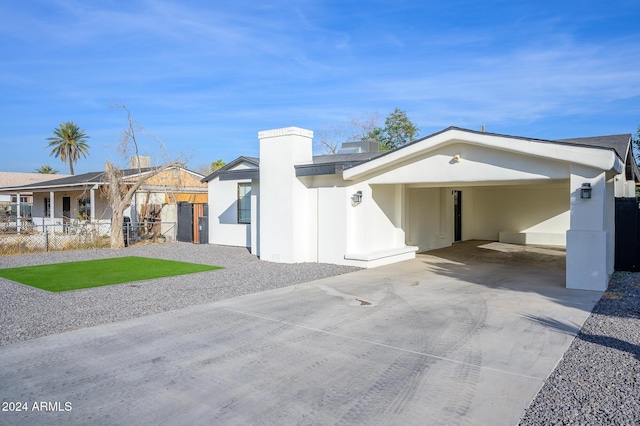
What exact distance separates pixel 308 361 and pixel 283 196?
310 inches

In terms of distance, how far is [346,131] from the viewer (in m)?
40.7

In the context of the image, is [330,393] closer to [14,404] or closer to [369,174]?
[14,404]

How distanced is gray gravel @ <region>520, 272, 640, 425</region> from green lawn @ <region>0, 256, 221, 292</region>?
28.1 feet

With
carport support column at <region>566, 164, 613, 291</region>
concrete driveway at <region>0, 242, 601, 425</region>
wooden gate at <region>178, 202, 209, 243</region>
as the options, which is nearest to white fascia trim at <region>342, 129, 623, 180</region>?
carport support column at <region>566, 164, 613, 291</region>

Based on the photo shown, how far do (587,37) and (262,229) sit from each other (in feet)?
45.0

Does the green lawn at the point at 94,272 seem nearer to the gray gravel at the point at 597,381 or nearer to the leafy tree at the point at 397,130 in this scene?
the gray gravel at the point at 597,381

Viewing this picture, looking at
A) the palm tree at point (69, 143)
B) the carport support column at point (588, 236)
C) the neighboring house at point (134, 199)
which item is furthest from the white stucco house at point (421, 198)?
the palm tree at point (69, 143)

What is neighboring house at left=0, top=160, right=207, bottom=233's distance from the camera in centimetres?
2111

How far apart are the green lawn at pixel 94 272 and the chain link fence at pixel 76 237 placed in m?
3.69

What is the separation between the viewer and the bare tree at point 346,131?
40.0 metres

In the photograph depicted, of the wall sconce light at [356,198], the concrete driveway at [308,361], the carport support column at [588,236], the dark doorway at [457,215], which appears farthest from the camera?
the dark doorway at [457,215]

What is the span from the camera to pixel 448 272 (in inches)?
432

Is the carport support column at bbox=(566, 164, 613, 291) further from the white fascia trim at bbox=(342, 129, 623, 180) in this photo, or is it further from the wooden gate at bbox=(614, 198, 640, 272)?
the wooden gate at bbox=(614, 198, 640, 272)

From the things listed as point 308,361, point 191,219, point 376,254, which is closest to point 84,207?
point 191,219
